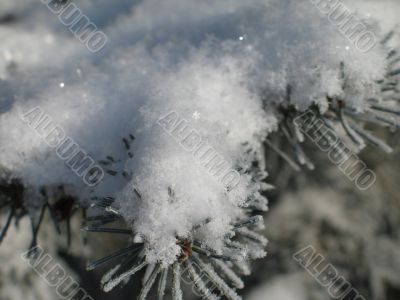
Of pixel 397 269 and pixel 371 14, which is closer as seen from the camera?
pixel 371 14

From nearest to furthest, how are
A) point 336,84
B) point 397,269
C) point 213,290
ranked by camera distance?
point 213,290 → point 336,84 → point 397,269

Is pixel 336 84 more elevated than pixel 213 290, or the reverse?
pixel 336 84

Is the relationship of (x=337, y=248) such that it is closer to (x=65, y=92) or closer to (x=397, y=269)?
(x=397, y=269)

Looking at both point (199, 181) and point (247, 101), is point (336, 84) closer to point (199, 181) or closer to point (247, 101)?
point (247, 101)

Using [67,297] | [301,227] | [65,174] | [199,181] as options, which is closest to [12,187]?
[65,174]

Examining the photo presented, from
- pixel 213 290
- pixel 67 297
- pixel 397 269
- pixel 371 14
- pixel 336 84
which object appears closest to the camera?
pixel 213 290

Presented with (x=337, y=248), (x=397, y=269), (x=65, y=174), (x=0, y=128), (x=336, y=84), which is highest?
(x=0, y=128)
